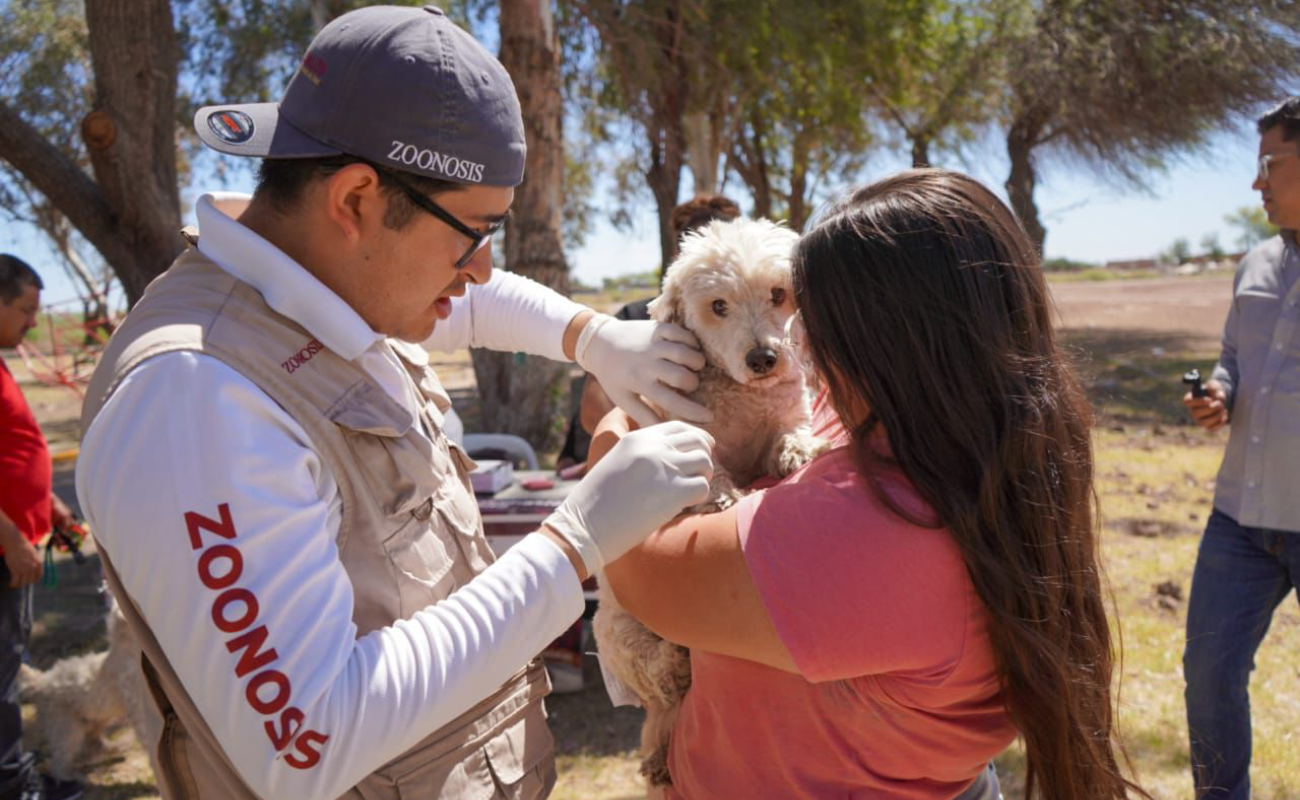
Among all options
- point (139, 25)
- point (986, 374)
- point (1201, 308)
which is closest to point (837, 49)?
point (139, 25)

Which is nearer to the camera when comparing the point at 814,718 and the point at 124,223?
the point at 814,718

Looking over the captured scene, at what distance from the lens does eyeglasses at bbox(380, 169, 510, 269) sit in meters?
1.44

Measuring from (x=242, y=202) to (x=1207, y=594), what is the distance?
3.50 metres

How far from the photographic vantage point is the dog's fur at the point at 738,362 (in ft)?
8.01

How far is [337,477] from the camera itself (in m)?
1.38

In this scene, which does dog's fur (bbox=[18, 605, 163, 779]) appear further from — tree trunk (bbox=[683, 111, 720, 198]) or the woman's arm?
tree trunk (bbox=[683, 111, 720, 198])

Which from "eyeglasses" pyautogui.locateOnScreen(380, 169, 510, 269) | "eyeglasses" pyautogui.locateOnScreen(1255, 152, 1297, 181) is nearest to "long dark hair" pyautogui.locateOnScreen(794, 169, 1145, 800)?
"eyeglasses" pyautogui.locateOnScreen(380, 169, 510, 269)

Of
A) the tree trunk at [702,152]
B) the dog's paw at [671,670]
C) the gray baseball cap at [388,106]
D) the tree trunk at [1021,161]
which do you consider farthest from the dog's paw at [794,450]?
the tree trunk at [1021,161]

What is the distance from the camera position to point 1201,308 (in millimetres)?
25328

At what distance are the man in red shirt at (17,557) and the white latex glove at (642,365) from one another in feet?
10.3

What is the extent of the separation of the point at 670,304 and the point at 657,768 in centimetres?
129

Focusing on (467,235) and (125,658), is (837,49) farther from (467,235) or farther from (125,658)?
(467,235)

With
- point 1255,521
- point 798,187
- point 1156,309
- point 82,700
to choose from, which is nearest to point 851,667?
point 1255,521

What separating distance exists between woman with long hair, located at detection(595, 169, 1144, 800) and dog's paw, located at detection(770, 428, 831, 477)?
0.79 meters
